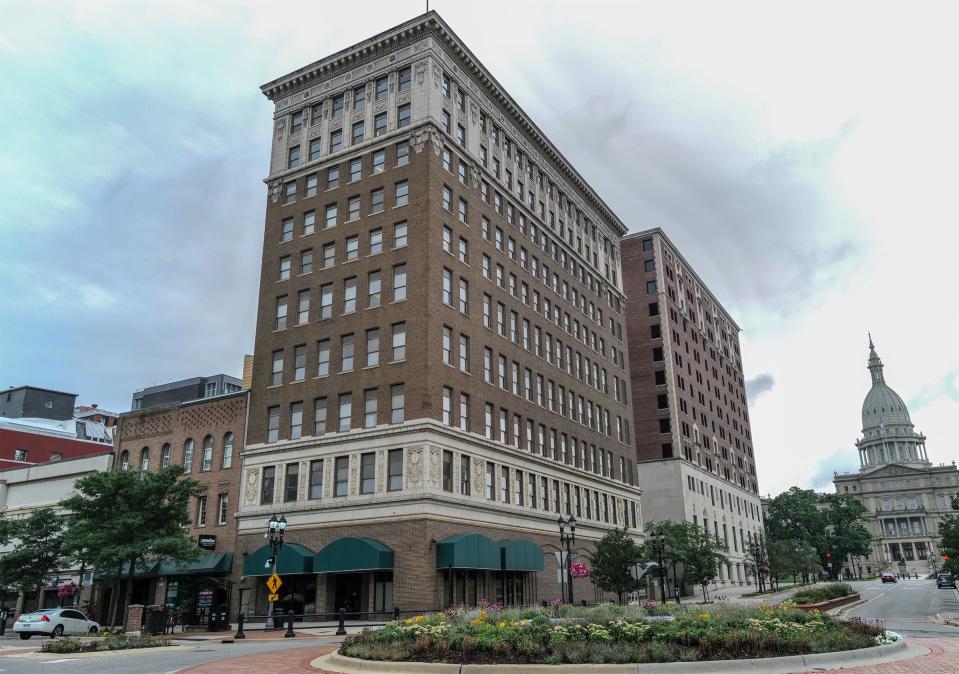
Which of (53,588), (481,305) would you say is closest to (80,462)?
(53,588)

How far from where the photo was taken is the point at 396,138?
51.3 metres

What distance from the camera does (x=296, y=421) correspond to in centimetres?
4894

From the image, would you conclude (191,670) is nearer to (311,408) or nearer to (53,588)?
(311,408)

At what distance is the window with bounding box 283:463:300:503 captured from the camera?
47.2 metres

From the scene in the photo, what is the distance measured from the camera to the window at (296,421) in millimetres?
48459

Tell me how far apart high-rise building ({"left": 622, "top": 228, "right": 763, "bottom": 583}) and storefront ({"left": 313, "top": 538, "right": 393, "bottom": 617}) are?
4374 cm

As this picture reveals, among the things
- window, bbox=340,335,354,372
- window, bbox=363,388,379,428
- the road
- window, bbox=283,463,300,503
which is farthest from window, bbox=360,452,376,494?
the road

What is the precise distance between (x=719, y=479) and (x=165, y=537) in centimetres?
7454

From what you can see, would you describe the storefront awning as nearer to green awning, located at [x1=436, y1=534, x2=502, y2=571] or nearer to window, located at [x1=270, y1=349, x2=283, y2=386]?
green awning, located at [x1=436, y1=534, x2=502, y2=571]

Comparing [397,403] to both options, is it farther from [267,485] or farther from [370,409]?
[267,485]

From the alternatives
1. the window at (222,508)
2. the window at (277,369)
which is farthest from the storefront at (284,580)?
the window at (277,369)

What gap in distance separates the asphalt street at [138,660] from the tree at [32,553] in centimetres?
2734

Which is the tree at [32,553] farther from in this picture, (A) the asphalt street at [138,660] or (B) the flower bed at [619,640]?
(B) the flower bed at [619,640]

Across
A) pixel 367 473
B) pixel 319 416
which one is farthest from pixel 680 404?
pixel 367 473
